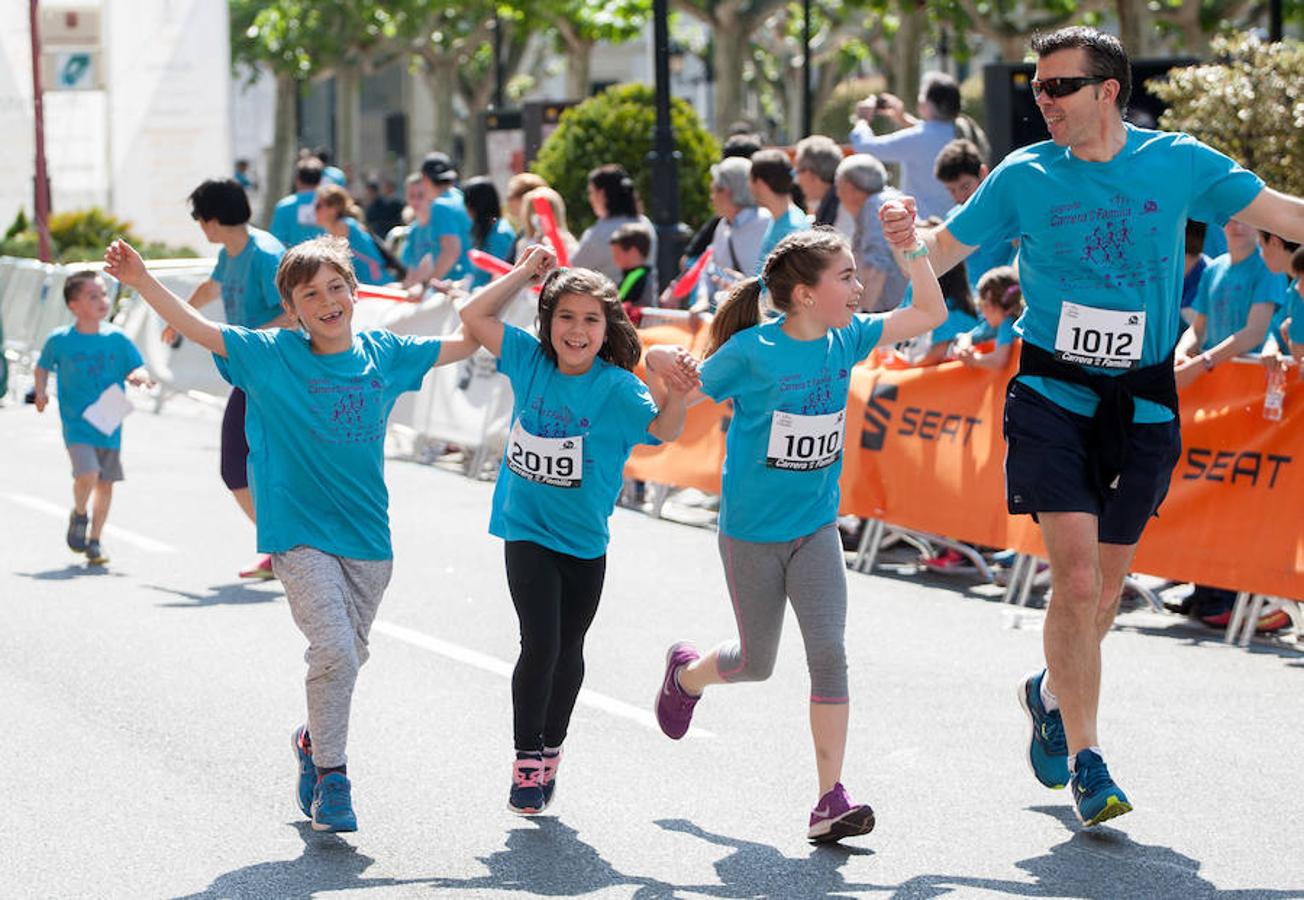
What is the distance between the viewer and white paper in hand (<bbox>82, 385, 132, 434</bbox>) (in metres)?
11.8

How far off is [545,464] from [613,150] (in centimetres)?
1680

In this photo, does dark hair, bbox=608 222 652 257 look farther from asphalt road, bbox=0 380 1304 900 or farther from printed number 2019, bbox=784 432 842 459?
printed number 2019, bbox=784 432 842 459

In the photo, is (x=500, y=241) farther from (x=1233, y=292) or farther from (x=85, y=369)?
(x=1233, y=292)

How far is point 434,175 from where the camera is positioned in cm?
1711

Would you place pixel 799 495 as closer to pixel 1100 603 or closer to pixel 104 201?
→ pixel 1100 603

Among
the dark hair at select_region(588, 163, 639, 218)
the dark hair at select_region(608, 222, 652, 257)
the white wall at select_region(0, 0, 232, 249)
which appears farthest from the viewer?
the white wall at select_region(0, 0, 232, 249)

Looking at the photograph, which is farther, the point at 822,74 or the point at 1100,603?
the point at 822,74

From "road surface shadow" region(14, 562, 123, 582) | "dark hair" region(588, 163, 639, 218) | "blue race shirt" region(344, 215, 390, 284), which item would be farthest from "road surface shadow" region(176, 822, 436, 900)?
"blue race shirt" region(344, 215, 390, 284)

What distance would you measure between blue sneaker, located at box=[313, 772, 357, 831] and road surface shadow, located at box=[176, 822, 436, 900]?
68mm

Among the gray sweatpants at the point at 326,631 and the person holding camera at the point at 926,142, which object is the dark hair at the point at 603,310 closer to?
the gray sweatpants at the point at 326,631

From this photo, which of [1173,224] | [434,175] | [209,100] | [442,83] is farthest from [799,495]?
[442,83]

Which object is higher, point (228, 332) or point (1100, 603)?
point (228, 332)

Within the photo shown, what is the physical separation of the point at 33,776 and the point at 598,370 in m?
2.17

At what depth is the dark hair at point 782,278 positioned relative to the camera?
20.9 feet
